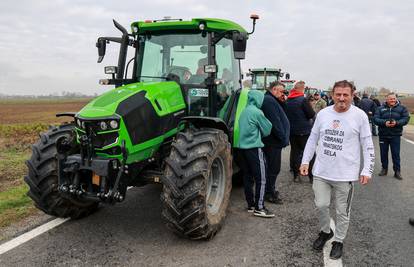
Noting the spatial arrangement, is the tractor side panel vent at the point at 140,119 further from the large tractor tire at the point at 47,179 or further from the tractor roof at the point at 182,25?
the tractor roof at the point at 182,25

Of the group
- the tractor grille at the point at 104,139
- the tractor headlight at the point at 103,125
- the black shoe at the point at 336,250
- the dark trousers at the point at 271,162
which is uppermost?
the tractor headlight at the point at 103,125

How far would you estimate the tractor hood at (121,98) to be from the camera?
409 centimetres

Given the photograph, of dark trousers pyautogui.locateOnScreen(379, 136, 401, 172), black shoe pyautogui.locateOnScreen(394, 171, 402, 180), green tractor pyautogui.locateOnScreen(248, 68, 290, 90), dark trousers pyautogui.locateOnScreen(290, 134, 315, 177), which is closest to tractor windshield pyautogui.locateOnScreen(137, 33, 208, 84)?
dark trousers pyautogui.locateOnScreen(290, 134, 315, 177)

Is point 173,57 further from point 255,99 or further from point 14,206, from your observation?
point 14,206

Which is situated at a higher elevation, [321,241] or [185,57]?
[185,57]

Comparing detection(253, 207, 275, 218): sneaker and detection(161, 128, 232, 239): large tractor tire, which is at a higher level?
detection(161, 128, 232, 239): large tractor tire

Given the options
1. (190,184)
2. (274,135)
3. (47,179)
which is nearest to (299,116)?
(274,135)

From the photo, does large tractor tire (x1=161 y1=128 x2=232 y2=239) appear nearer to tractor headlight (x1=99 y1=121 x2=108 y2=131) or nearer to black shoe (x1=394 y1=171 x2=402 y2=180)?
tractor headlight (x1=99 y1=121 x2=108 y2=131)

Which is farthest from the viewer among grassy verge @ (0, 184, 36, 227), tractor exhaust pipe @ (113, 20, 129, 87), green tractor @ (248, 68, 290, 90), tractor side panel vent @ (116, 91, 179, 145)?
green tractor @ (248, 68, 290, 90)

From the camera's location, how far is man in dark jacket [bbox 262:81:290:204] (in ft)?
18.8

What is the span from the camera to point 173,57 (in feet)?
17.5

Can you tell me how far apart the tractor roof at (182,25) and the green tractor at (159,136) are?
0.01 meters

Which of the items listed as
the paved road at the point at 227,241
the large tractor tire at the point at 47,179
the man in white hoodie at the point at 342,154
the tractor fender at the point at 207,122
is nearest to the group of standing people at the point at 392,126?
the paved road at the point at 227,241

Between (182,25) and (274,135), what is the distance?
7.18ft
